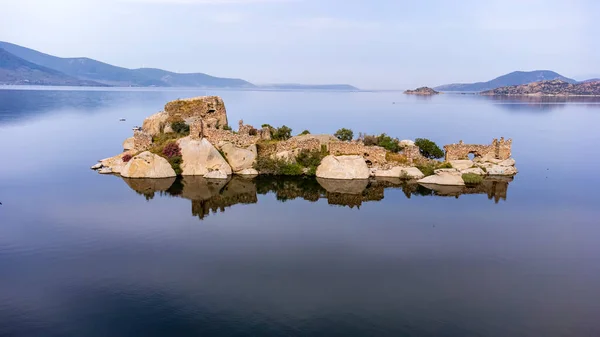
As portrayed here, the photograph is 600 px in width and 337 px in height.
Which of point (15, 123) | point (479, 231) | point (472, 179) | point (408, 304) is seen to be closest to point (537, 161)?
point (472, 179)

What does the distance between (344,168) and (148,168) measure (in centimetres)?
1783

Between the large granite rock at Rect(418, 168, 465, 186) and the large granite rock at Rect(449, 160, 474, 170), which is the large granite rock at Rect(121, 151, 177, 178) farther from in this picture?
the large granite rock at Rect(449, 160, 474, 170)

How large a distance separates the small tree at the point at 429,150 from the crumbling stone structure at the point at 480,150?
49.6 inches

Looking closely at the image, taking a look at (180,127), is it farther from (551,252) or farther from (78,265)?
(551,252)

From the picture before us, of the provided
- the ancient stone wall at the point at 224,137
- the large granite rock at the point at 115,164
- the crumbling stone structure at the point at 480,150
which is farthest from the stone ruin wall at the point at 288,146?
the crumbling stone structure at the point at 480,150

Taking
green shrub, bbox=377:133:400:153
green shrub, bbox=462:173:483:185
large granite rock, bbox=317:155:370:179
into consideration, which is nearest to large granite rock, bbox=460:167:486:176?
green shrub, bbox=462:173:483:185

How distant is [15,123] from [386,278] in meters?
88.7

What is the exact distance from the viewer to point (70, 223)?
28531 mm

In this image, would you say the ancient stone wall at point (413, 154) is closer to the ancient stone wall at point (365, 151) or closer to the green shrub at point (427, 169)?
the green shrub at point (427, 169)

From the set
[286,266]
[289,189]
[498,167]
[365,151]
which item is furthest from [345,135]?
[286,266]

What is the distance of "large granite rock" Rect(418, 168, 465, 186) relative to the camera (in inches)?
1577

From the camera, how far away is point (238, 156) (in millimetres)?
44281

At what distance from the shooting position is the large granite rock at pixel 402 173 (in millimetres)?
41938

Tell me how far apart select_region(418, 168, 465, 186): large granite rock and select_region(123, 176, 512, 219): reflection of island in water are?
0.84m
